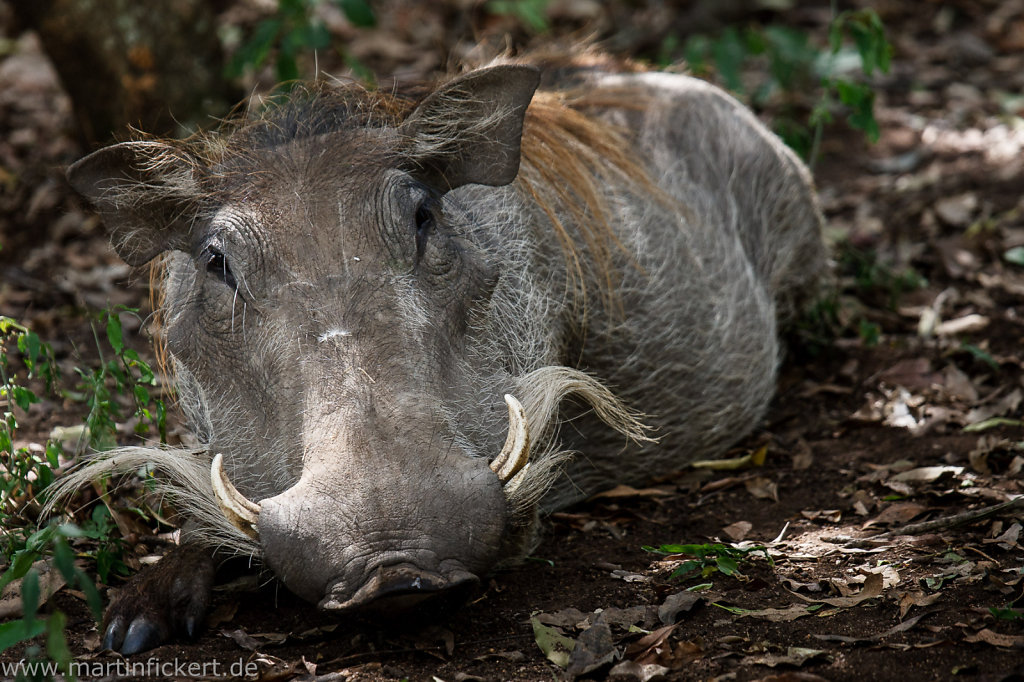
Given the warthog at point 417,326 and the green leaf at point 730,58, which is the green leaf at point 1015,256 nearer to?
the warthog at point 417,326

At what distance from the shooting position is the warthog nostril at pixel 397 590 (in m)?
2.53

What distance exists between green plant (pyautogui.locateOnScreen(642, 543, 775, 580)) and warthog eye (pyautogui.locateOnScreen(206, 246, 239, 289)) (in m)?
1.55

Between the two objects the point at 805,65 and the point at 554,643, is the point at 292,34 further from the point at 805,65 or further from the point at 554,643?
the point at 805,65

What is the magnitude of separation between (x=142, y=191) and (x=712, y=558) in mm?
2126

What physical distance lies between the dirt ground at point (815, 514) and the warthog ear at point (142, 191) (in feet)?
1.19

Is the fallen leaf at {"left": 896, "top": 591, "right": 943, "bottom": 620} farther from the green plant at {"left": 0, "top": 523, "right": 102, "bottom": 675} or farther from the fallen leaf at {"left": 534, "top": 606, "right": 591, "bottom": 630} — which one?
the green plant at {"left": 0, "top": 523, "right": 102, "bottom": 675}

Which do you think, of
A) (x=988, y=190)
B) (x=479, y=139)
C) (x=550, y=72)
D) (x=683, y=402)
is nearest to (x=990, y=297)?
(x=988, y=190)

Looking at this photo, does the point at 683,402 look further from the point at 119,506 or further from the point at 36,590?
the point at 36,590

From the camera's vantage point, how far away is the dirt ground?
2.77 m

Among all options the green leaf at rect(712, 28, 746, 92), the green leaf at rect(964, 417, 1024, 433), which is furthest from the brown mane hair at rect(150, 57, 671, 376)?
the green leaf at rect(712, 28, 746, 92)

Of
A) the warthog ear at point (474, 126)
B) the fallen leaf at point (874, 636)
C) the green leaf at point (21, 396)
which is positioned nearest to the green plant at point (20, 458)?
the green leaf at point (21, 396)

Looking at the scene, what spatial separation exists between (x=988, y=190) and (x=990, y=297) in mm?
1210

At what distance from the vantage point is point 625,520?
3816 mm

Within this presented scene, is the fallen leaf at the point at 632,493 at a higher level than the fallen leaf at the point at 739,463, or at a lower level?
higher
